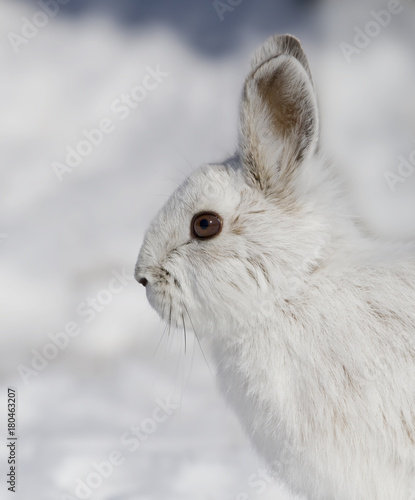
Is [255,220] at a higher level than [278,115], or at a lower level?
lower

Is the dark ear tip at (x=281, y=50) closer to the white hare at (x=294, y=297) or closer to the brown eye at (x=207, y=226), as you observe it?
the white hare at (x=294, y=297)

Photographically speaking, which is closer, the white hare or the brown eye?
the white hare

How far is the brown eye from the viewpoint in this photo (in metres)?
1.84

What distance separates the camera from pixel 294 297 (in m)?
1.81

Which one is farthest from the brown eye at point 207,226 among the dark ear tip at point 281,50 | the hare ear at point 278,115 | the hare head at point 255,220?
the dark ear tip at point 281,50

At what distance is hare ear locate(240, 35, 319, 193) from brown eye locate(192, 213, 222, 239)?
0.17m

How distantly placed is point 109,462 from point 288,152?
4.96ft

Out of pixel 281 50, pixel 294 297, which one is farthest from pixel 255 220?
pixel 281 50

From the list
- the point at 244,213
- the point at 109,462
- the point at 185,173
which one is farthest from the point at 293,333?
the point at 109,462

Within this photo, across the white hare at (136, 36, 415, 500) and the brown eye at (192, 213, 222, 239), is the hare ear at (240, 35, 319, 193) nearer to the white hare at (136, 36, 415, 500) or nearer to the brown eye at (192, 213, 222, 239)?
the white hare at (136, 36, 415, 500)

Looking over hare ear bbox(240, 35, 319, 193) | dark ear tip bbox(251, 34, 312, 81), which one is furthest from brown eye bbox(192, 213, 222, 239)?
dark ear tip bbox(251, 34, 312, 81)

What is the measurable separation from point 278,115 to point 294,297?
0.52 metres

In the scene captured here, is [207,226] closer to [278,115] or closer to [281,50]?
[278,115]

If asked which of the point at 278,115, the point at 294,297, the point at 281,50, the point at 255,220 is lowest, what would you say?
the point at 294,297
